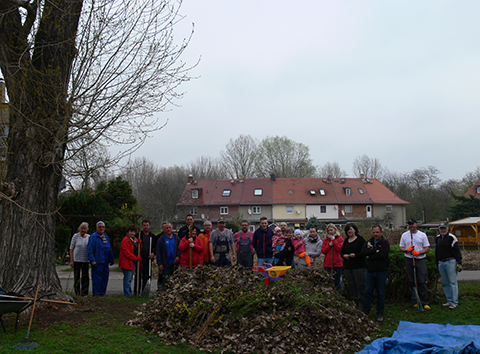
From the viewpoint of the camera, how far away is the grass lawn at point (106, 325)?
215 inches

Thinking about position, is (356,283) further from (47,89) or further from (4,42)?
(4,42)

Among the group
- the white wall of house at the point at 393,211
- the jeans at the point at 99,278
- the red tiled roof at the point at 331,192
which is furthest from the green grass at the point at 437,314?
the white wall of house at the point at 393,211

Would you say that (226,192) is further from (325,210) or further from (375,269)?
(375,269)

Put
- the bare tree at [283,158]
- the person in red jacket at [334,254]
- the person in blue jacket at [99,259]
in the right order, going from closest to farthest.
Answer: the person in red jacket at [334,254], the person in blue jacket at [99,259], the bare tree at [283,158]

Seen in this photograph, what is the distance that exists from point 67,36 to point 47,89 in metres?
1.14

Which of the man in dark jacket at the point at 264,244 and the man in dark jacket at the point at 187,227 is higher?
the man in dark jacket at the point at 187,227

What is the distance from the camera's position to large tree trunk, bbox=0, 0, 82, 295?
6.88 meters

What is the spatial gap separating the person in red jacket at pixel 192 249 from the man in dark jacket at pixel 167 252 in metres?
0.23

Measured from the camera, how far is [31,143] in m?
7.02

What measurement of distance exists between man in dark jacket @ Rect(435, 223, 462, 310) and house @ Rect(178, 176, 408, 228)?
38579mm

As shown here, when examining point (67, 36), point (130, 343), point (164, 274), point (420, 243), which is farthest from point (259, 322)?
point (67, 36)

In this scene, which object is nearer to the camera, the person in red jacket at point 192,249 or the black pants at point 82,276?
the person in red jacket at point 192,249

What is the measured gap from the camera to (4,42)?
693 centimetres

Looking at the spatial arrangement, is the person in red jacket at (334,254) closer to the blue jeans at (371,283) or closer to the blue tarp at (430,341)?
the blue jeans at (371,283)
